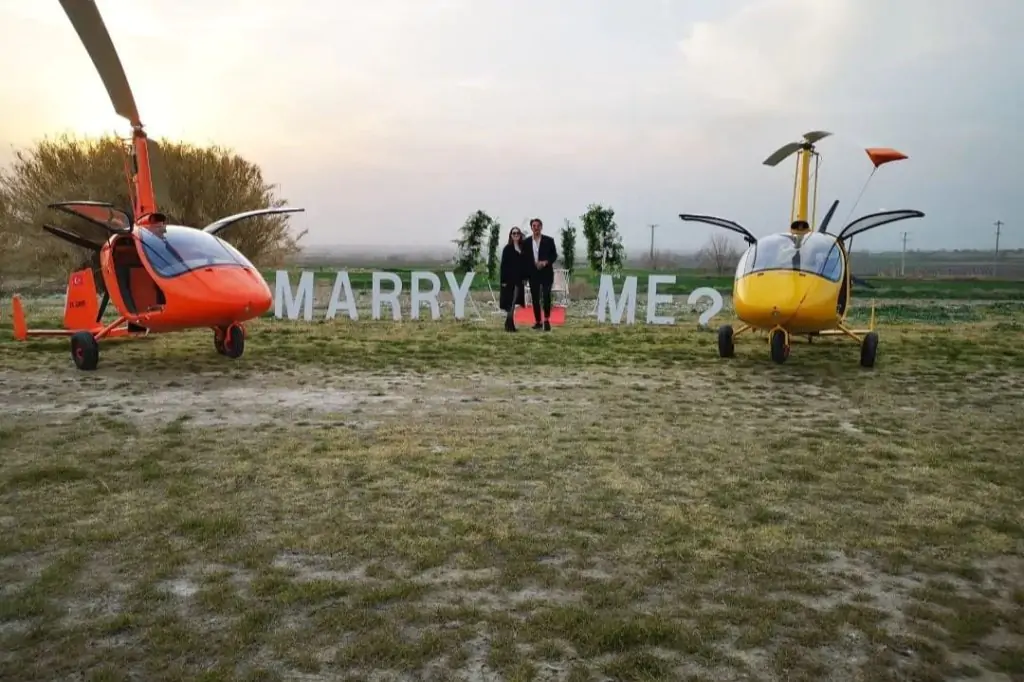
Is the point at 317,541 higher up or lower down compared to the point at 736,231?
lower down

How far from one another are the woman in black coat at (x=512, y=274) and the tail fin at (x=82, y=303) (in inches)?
228

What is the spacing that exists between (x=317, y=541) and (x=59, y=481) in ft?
6.24

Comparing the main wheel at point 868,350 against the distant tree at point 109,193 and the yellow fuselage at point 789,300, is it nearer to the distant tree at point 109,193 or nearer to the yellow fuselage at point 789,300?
the yellow fuselage at point 789,300

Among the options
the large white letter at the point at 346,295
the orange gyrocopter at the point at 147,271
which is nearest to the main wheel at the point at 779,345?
the orange gyrocopter at the point at 147,271

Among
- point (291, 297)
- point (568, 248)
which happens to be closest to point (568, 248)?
point (568, 248)

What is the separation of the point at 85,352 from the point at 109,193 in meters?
16.8

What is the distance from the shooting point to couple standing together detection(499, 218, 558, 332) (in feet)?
39.1

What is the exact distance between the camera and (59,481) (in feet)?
14.1

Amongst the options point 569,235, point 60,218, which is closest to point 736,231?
point 569,235

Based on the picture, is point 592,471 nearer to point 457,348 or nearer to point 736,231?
point 457,348

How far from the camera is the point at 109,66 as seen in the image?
774 cm

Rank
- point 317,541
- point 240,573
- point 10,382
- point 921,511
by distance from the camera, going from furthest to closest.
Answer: point 10,382, point 921,511, point 317,541, point 240,573

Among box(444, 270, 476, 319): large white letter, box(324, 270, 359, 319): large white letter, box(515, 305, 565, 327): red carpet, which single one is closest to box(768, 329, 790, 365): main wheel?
box(515, 305, 565, 327): red carpet

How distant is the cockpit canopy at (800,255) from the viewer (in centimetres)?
864
